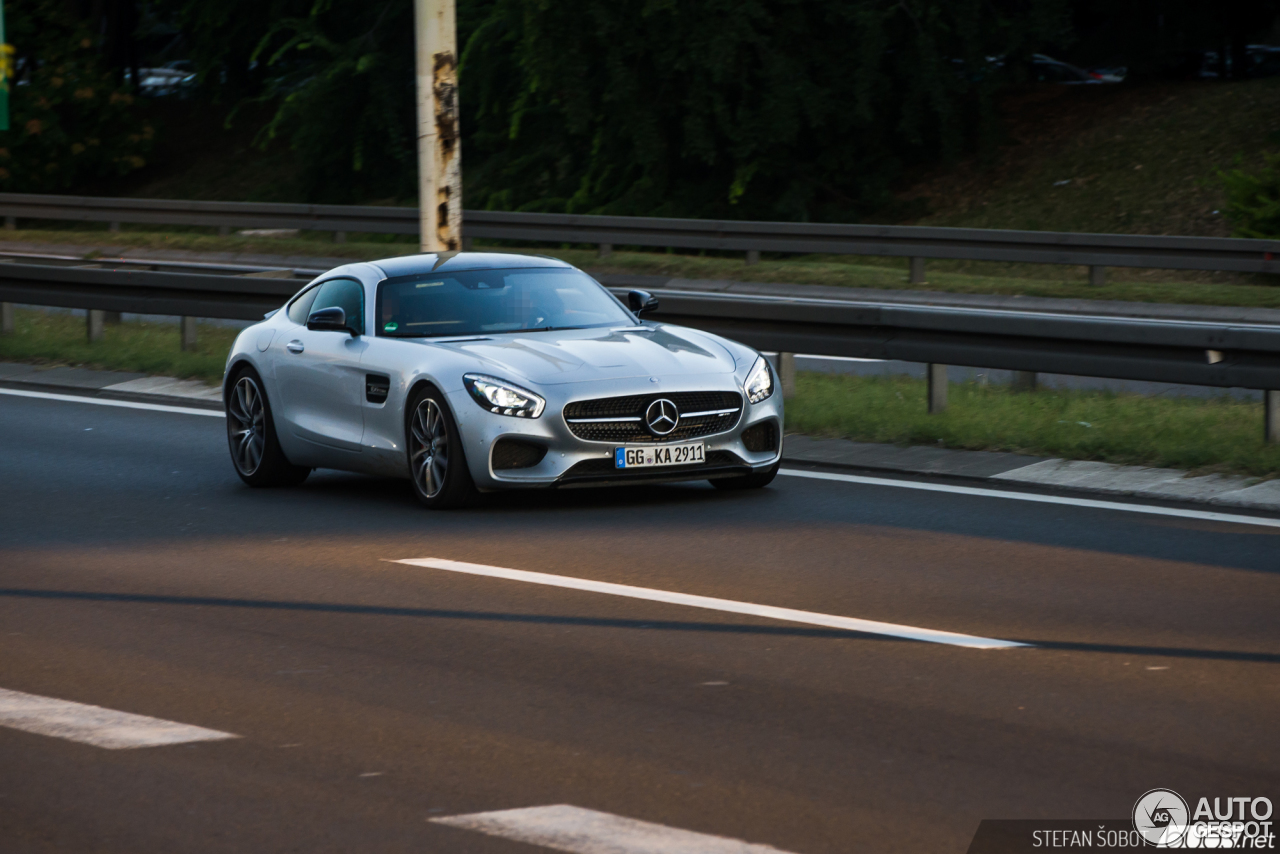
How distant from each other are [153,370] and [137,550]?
25.5 feet

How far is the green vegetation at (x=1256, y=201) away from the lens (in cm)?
2458

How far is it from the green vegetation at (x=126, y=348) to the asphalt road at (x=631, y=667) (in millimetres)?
5988

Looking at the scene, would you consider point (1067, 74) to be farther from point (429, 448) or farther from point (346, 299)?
point (429, 448)

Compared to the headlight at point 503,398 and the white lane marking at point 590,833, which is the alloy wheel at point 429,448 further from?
the white lane marking at point 590,833

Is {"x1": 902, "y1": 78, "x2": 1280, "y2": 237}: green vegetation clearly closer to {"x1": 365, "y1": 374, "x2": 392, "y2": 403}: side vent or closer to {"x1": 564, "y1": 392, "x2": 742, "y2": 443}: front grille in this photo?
{"x1": 564, "y1": 392, "x2": 742, "y2": 443}: front grille

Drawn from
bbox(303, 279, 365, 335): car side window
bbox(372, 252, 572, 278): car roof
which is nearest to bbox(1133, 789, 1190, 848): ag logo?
bbox(372, 252, 572, 278): car roof

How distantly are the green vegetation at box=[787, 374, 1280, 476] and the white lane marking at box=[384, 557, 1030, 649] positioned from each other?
404 centimetres

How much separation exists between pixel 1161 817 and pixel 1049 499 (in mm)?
5418

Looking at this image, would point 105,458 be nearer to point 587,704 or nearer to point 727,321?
point 727,321

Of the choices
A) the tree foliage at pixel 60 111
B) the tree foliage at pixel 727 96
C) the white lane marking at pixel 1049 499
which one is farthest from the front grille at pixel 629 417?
the tree foliage at pixel 60 111

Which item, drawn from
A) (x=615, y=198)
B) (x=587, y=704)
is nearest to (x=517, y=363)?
(x=587, y=704)

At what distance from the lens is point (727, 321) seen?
1398cm

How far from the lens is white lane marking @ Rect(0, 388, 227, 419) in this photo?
14.4 m

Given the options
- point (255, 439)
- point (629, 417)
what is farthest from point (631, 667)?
point (255, 439)
